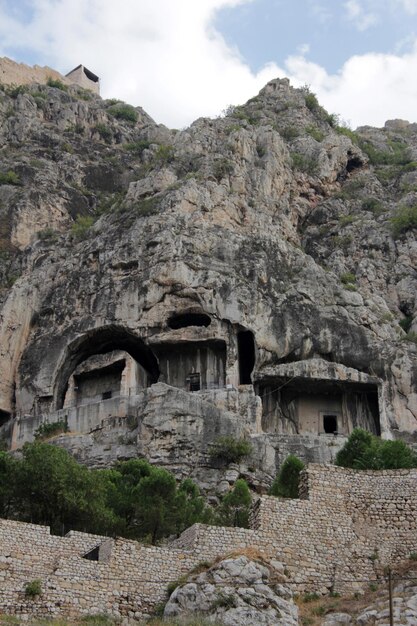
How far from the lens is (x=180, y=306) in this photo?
4769cm

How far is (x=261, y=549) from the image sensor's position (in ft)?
83.1

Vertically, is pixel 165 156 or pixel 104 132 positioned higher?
pixel 104 132

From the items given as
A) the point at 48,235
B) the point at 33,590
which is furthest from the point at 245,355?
the point at 33,590

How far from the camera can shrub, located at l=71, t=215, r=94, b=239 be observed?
5562 centimetres

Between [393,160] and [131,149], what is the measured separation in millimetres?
20060

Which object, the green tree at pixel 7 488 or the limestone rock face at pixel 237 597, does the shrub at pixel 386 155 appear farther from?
the limestone rock face at pixel 237 597

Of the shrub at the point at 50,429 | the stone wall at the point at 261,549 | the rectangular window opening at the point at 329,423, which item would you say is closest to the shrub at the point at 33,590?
the stone wall at the point at 261,549

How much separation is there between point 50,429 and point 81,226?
17.6 m

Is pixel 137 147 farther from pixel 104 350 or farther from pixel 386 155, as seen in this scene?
pixel 104 350

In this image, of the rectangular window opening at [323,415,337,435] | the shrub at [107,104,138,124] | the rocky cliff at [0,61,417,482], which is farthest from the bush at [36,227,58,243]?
the shrub at [107,104,138,124]

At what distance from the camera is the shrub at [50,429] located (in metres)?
44.3

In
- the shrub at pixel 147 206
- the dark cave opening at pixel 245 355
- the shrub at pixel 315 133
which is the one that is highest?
the shrub at pixel 315 133

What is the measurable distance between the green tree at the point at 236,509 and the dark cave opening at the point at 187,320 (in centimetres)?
1488

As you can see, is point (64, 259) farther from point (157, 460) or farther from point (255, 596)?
point (255, 596)
